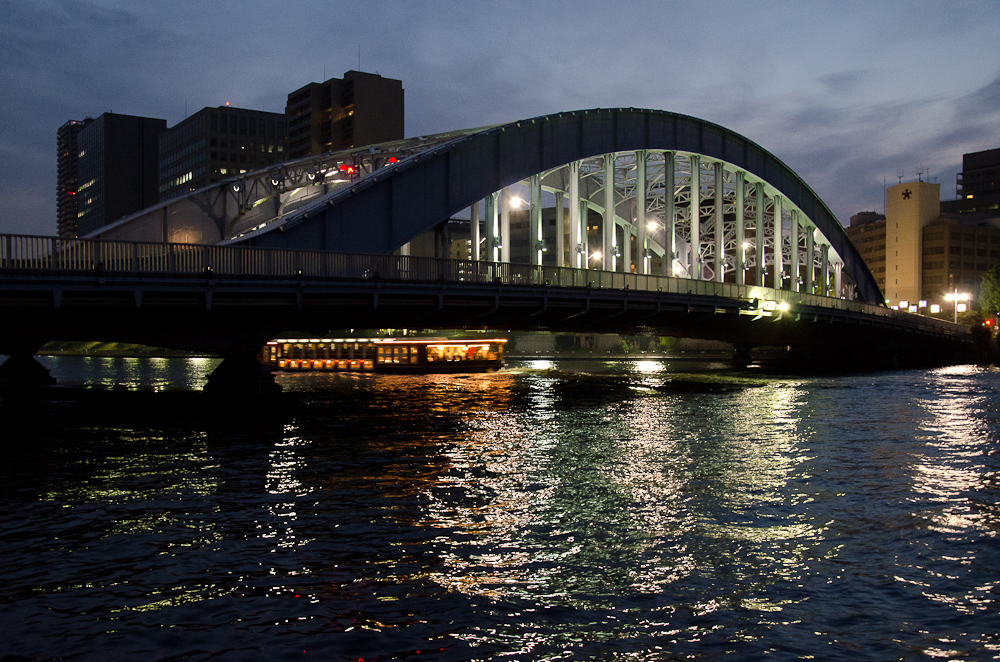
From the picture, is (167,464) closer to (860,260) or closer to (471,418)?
(471,418)

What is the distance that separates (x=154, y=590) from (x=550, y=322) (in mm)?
37008

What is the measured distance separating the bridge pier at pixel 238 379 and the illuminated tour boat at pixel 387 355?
34.1m

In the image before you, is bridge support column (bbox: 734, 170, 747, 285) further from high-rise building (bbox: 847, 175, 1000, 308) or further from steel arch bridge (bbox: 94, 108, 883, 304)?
high-rise building (bbox: 847, 175, 1000, 308)

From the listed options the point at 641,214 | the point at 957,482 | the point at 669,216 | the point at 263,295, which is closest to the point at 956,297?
the point at 669,216

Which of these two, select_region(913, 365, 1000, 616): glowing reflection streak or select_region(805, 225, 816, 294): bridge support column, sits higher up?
select_region(805, 225, 816, 294): bridge support column

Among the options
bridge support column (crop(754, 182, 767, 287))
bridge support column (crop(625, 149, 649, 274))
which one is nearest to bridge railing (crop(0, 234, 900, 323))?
bridge support column (crop(625, 149, 649, 274))

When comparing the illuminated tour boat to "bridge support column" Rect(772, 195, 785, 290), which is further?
"bridge support column" Rect(772, 195, 785, 290)

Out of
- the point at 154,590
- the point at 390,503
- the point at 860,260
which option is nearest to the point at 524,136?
the point at 390,503

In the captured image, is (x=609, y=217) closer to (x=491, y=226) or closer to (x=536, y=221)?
(x=536, y=221)

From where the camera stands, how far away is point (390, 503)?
16156 mm

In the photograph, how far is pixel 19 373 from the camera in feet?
149

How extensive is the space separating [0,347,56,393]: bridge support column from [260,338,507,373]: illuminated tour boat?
26743 mm

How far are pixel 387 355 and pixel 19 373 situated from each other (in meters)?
29.3

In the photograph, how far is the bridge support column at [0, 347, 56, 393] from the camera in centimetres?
4462
